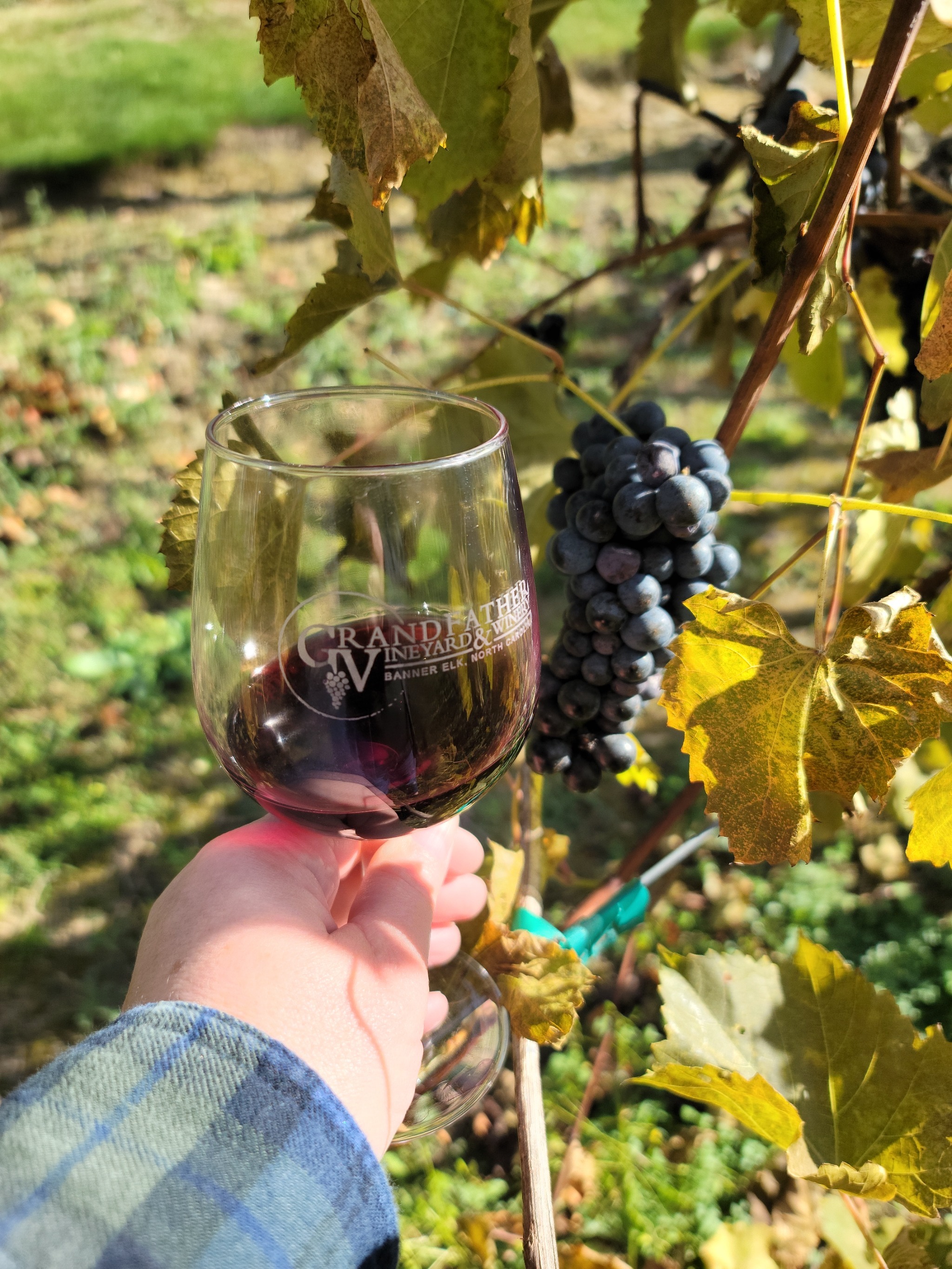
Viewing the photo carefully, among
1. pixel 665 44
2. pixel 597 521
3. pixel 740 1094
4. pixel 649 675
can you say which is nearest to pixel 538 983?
pixel 740 1094

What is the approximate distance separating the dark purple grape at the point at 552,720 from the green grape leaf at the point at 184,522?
0.36 m

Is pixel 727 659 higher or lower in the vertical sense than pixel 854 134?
lower

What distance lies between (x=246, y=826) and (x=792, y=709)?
46 centimetres

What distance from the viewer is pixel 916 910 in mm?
1630

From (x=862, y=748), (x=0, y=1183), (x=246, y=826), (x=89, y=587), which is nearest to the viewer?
(x=0, y=1183)

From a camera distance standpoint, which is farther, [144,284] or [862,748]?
[144,284]

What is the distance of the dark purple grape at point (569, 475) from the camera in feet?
3.18

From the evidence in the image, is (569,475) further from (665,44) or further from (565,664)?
(665,44)

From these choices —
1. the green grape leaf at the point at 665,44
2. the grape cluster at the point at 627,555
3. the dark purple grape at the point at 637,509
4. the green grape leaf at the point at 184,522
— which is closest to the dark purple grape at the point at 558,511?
the grape cluster at the point at 627,555

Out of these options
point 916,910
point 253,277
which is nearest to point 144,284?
point 253,277

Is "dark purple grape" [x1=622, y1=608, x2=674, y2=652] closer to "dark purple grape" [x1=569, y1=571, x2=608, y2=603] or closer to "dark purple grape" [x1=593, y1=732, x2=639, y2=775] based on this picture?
"dark purple grape" [x1=569, y1=571, x2=608, y2=603]

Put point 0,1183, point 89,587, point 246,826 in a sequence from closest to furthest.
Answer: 1. point 0,1183
2. point 246,826
3. point 89,587

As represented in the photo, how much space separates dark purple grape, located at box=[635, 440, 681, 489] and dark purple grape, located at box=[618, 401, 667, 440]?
0.23 ft

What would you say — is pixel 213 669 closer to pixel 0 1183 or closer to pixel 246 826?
pixel 246 826
